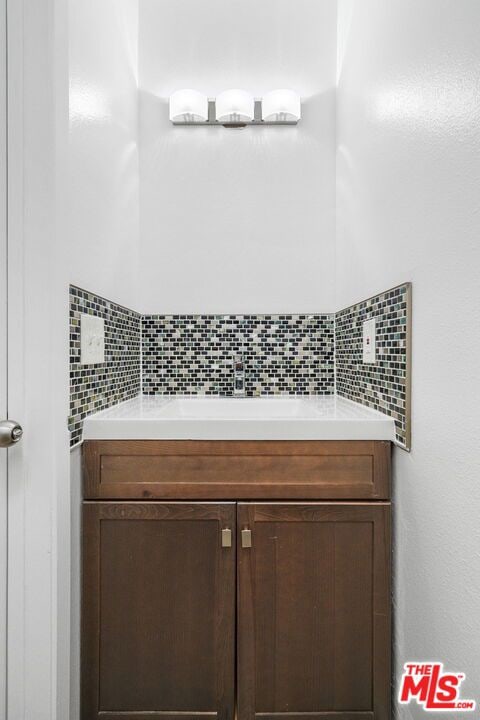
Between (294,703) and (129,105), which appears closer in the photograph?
(294,703)

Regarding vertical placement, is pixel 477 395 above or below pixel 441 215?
below

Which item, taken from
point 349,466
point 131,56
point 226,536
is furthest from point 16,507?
point 131,56

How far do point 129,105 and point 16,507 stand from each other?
1498 mm

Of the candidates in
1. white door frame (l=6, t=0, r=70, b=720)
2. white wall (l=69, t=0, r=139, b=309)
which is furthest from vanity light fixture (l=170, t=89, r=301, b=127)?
white door frame (l=6, t=0, r=70, b=720)

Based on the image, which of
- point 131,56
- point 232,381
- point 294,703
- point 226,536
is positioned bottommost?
point 294,703

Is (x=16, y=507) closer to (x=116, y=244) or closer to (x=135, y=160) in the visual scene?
(x=116, y=244)

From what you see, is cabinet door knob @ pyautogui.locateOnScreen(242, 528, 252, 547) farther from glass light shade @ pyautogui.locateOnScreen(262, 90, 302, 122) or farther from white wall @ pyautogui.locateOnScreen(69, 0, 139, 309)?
glass light shade @ pyautogui.locateOnScreen(262, 90, 302, 122)

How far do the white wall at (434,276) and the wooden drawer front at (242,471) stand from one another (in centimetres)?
10

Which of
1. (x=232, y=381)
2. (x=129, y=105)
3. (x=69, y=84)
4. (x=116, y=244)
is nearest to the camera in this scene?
(x=69, y=84)

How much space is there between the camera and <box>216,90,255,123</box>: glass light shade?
5.39ft

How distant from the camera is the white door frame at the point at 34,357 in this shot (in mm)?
917

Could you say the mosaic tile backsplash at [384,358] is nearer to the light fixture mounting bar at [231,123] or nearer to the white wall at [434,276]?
the white wall at [434,276]

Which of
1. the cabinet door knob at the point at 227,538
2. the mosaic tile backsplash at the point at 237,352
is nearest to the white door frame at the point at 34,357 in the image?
the cabinet door knob at the point at 227,538

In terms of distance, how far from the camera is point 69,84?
1040 mm
